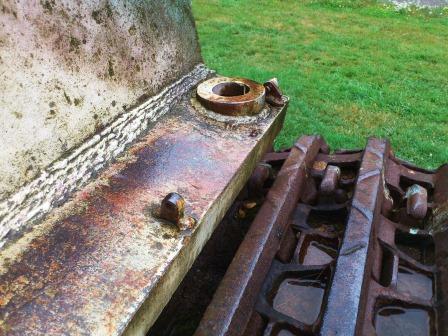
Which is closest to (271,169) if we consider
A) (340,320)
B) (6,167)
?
(340,320)

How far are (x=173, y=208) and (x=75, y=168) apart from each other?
1.24ft

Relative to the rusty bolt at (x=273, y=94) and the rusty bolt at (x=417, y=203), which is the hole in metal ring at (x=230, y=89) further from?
the rusty bolt at (x=417, y=203)

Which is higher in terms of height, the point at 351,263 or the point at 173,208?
the point at 173,208

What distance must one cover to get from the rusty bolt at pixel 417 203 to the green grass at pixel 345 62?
7.80 ft

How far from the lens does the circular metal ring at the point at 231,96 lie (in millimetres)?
2184

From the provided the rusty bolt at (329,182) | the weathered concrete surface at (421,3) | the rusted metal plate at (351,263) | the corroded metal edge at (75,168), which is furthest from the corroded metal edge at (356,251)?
the weathered concrete surface at (421,3)

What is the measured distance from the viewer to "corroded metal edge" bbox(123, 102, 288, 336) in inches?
53.1

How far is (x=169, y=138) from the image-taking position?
2.00 meters

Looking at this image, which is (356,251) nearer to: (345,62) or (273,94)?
(273,94)

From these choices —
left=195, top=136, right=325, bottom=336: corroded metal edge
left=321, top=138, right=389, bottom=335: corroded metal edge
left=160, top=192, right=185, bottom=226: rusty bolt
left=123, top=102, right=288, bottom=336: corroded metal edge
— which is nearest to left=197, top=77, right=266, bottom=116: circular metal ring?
left=123, top=102, right=288, bottom=336: corroded metal edge

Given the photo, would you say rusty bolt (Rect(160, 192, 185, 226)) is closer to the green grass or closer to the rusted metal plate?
the rusted metal plate

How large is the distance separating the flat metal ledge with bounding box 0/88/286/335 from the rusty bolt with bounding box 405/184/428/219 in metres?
0.82

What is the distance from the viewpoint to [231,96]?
2350 mm

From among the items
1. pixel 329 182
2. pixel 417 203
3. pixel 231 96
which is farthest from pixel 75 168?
pixel 417 203
